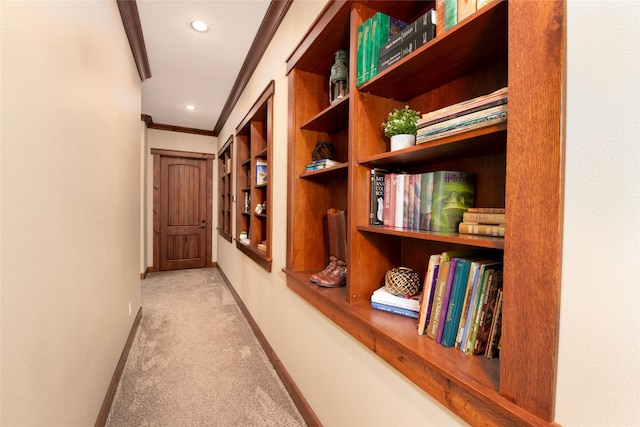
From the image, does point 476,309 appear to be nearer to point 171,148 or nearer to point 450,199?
point 450,199

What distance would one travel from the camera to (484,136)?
2.67 feet

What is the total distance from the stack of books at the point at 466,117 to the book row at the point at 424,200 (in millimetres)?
155

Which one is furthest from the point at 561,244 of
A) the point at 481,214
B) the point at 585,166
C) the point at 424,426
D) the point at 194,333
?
the point at 194,333

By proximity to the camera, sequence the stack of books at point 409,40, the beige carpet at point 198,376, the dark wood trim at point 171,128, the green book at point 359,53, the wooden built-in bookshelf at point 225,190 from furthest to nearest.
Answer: the dark wood trim at point 171,128 < the wooden built-in bookshelf at point 225,190 < the beige carpet at point 198,376 < the green book at point 359,53 < the stack of books at point 409,40

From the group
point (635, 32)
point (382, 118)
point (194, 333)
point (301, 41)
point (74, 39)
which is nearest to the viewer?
point (635, 32)

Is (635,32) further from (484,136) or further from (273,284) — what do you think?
(273,284)

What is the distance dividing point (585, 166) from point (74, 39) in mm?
1775

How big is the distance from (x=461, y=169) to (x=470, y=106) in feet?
1.15

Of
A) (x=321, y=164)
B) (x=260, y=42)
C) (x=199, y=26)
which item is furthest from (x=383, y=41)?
(x=199, y=26)

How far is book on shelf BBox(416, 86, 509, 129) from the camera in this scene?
771 millimetres

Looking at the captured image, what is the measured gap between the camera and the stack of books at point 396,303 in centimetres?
114

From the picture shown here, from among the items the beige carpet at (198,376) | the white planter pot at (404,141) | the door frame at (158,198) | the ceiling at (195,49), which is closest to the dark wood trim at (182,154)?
the door frame at (158,198)

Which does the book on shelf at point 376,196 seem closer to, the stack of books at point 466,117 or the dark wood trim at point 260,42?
the stack of books at point 466,117

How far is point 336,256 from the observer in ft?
5.47
